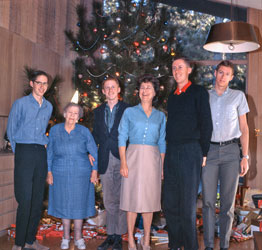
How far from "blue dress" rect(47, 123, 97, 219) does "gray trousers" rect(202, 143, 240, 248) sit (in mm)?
1027

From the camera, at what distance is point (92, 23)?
4.26 m

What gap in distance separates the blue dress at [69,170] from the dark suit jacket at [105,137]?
108mm

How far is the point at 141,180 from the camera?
2955 mm

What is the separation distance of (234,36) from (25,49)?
2587 mm

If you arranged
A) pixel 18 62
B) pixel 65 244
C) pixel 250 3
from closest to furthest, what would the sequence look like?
pixel 65 244
pixel 18 62
pixel 250 3

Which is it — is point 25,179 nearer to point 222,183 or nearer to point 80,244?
point 80,244

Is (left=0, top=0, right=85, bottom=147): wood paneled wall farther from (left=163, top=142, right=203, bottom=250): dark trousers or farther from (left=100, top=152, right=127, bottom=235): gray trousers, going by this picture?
(left=163, top=142, right=203, bottom=250): dark trousers

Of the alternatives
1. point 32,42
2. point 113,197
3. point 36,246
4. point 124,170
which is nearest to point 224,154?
point 124,170

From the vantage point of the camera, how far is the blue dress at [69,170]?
3.19m

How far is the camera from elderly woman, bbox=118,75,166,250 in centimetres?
296

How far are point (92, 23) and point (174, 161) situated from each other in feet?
7.27

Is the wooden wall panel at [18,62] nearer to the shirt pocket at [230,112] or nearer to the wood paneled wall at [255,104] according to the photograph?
Result: the shirt pocket at [230,112]

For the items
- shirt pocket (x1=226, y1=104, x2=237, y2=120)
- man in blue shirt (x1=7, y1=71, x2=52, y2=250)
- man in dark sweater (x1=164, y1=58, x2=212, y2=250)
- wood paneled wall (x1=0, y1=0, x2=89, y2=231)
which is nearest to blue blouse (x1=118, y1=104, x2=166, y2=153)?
man in dark sweater (x1=164, y1=58, x2=212, y2=250)

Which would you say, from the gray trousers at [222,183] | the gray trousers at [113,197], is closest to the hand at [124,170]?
the gray trousers at [113,197]
